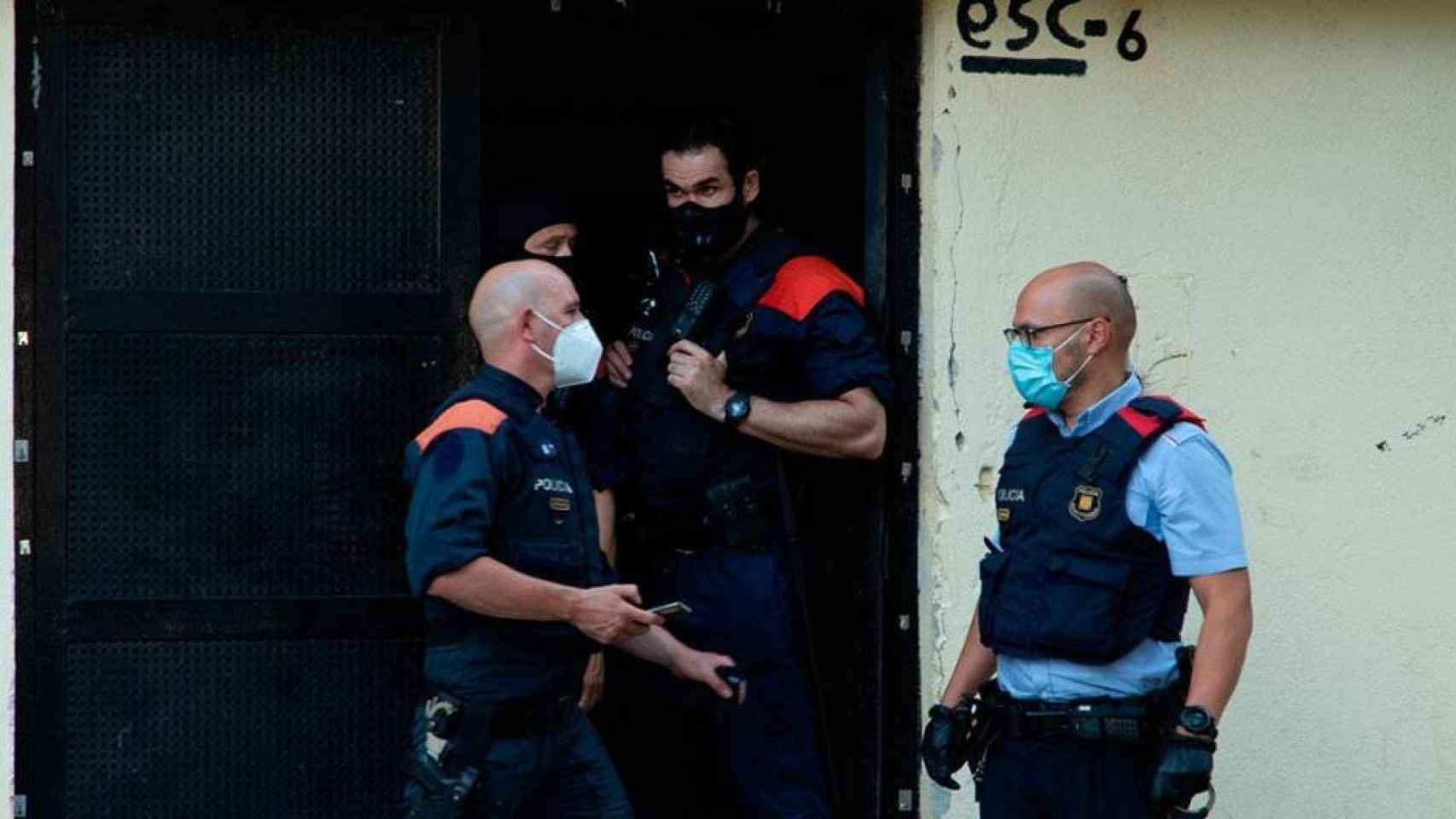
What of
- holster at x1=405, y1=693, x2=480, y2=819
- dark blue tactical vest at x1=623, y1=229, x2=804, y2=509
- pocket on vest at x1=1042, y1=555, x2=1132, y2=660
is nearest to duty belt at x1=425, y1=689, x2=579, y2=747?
holster at x1=405, y1=693, x2=480, y2=819

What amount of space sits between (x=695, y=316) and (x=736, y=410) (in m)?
0.30

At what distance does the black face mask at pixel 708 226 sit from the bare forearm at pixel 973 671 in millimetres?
1308

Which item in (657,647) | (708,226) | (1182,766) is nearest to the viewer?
(1182,766)

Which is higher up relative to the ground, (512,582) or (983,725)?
(512,582)

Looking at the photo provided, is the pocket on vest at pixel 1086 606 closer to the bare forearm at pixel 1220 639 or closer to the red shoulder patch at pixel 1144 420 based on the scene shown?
the bare forearm at pixel 1220 639

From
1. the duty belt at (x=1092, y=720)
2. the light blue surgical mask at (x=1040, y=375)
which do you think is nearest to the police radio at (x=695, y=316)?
the light blue surgical mask at (x=1040, y=375)

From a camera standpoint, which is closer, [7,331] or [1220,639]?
[1220,639]

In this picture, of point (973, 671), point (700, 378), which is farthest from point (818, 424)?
point (973, 671)

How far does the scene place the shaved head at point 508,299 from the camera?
15.6ft

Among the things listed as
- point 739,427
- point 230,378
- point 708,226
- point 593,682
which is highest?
point 708,226

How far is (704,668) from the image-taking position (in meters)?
5.03

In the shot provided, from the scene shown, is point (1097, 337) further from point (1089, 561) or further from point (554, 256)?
point (554, 256)

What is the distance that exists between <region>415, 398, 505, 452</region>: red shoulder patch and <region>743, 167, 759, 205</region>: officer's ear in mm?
1188

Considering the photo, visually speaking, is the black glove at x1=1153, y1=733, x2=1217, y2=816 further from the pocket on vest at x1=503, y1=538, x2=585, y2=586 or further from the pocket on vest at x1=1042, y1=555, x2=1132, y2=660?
the pocket on vest at x1=503, y1=538, x2=585, y2=586
